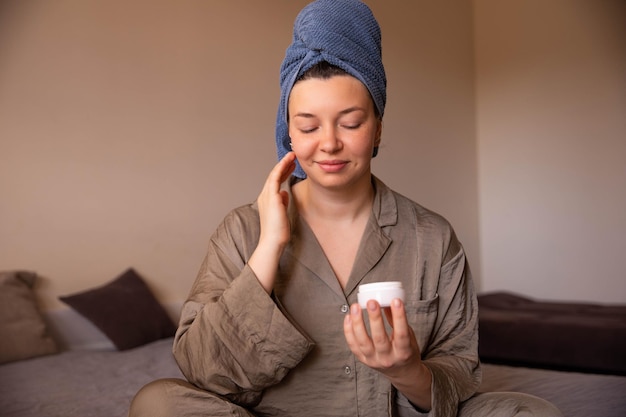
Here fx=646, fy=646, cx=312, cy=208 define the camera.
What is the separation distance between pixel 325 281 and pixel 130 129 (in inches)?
91.8

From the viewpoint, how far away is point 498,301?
4.71 metres

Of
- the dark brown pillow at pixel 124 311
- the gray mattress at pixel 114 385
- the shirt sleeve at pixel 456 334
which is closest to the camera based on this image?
the shirt sleeve at pixel 456 334

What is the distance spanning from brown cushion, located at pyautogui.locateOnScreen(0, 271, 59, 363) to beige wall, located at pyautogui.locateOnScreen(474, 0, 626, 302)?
3546 millimetres

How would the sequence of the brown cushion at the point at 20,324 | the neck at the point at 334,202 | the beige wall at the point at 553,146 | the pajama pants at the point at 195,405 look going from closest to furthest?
the pajama pants at the point at 195,405 < the neck at the point at 334,202 < the brown cushion at the point at 20,324 < the beige wall at the point at 553,146

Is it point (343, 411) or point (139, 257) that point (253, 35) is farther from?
point (343, 411)

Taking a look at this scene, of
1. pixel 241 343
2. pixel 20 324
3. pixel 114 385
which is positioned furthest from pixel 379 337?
pixel 20 324

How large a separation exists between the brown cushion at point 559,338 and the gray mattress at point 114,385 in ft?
3.39

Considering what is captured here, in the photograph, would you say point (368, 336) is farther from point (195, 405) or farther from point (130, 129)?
point (130, 129)

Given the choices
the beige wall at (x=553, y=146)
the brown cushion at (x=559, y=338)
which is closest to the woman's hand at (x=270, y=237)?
the brown cushion at (x=559, y=338)

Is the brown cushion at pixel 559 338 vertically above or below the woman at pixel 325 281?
below

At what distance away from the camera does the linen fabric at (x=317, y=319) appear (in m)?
1.28

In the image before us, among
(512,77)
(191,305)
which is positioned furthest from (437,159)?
(191,305)

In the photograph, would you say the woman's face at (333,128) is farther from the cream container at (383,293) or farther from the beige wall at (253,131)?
the beige wall at (253,131)

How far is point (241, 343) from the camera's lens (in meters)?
1.28
